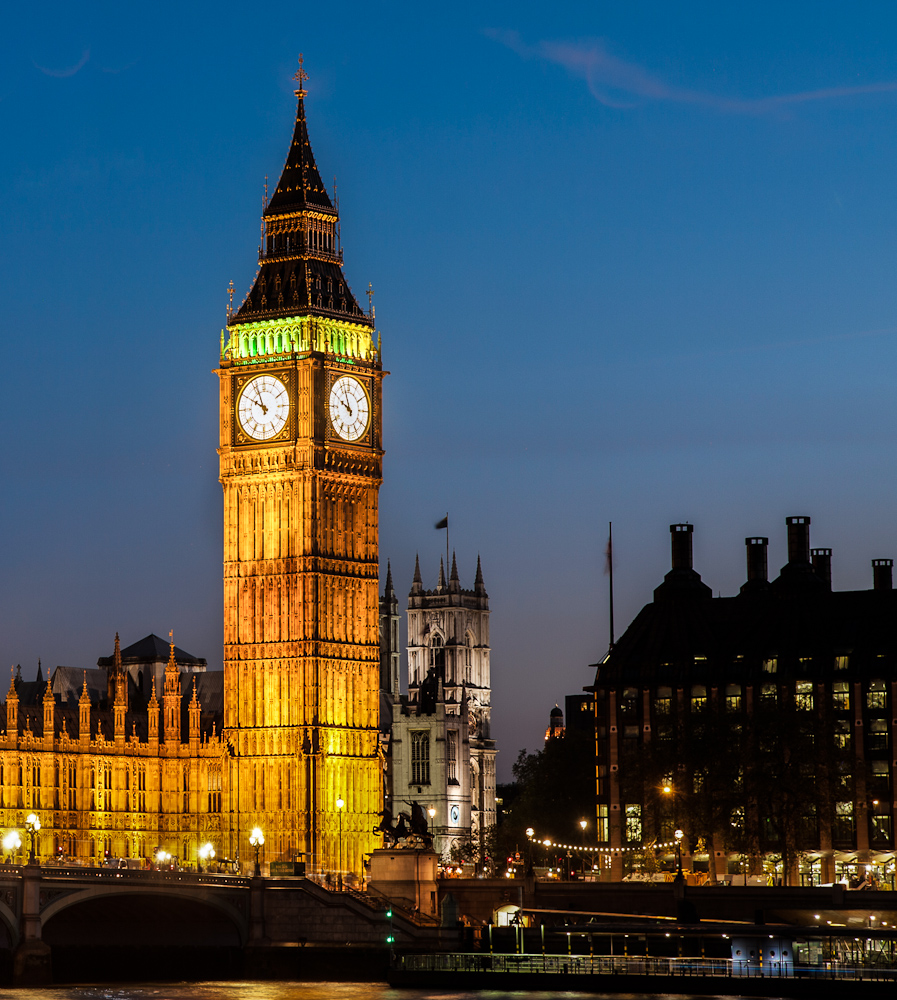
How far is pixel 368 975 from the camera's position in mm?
110375

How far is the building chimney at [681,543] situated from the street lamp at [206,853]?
30846 mm

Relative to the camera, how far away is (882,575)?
137125 millimetres

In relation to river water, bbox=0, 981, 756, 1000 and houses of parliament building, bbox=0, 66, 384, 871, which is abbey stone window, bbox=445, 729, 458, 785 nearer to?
houses of parliament building, bbox=0, 66, 384, 871

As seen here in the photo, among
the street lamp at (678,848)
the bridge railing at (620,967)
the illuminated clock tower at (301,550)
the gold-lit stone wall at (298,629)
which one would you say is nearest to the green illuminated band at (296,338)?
the illuminated clock tower at (301,550)

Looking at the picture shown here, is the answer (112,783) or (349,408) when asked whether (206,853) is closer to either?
(112,783)

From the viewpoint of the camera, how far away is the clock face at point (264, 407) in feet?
440

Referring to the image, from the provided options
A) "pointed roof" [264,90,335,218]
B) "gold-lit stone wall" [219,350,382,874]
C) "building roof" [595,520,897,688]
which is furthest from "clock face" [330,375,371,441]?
"building roof" [595,520,897,688]

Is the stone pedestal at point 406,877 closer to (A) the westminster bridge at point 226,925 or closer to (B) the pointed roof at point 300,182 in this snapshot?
(A) the westminster bridge at point 226,925

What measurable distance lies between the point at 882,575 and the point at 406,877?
34.3 metres

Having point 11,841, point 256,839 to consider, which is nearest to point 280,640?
point 256,839

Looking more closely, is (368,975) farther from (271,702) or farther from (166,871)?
(271,702)

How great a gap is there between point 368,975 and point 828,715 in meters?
29.4

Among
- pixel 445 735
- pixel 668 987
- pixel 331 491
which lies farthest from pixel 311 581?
pixel 445 735

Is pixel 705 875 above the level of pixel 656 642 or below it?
below
